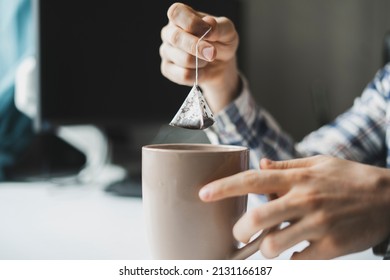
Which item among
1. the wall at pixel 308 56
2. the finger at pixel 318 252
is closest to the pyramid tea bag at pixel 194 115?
the finger at pixel 318 252

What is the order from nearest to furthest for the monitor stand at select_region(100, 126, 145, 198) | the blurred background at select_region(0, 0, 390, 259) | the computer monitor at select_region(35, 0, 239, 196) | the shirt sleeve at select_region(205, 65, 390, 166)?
the blurred background at select_region(0, 0, 390, 259)
the shirt sleeve at select_region(205, 65, 390, 166)
the computer monitor at select_region(35, 0, 239, 196)
the monitor stand at select_region(100, 126, 145, 198)

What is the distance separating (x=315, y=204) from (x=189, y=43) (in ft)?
0.53

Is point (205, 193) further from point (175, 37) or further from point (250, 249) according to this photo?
point (175, 37)

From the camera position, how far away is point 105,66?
0.79 meters

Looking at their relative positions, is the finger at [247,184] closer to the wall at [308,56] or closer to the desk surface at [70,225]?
the desk surface at [70,225]

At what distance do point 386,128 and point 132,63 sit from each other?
438mm

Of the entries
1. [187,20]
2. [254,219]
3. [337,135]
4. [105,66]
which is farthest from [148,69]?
[254,219]

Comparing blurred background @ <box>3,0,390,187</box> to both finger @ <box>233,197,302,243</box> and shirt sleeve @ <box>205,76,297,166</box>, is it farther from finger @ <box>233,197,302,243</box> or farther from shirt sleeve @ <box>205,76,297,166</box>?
finger @ <box>233,197,302,243</box>

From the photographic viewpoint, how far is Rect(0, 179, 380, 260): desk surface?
0.37 m

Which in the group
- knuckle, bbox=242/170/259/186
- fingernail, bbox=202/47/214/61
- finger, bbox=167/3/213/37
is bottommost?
knuckle, bbox=242/170/259/186

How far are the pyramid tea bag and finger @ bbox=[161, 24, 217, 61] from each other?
0.10 feet

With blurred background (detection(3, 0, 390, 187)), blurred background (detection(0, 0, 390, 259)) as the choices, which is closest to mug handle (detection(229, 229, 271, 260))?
blurred background (detection(0, 0, 390, 259))
